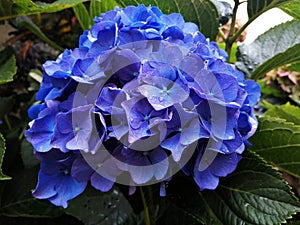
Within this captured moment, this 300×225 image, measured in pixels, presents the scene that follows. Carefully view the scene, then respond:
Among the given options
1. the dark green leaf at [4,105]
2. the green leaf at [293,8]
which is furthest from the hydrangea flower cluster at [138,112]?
the dark green leaf at [4,105]

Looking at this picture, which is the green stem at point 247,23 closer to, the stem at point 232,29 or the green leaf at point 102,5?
the stem at point 232,29

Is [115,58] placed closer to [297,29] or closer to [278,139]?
[278,139]

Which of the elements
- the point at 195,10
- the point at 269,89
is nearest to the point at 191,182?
the point at 195,10

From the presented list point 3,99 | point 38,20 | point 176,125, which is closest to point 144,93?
point 176,125

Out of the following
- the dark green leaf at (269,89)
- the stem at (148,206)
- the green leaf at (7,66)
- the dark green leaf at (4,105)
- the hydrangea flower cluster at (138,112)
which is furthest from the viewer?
the dark green leaf at (269,89)

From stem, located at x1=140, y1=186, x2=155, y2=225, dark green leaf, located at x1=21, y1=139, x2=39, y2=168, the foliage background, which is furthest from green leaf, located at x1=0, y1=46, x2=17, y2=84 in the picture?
stem, located at x1=140, y1=186, x2=155, y2=225

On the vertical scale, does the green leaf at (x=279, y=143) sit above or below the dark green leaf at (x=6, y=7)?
below
